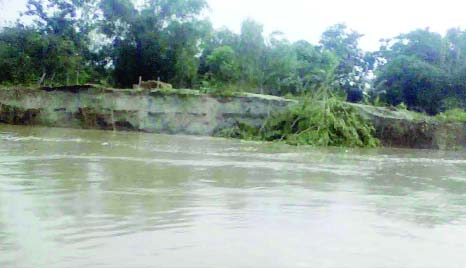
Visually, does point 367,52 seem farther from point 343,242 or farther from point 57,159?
point 343,242

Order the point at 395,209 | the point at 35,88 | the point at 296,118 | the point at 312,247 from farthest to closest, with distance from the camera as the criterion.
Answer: the point at 35,88 → the point at 296,118 → the point at 395,209 → the point at 312,247

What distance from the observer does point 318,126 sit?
60.7 feet

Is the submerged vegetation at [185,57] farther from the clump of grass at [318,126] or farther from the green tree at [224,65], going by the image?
the clump of grass at [318,126]

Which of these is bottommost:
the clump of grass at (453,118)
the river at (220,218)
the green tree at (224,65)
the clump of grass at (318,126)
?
the river at (220,218)

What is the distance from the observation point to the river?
366cm

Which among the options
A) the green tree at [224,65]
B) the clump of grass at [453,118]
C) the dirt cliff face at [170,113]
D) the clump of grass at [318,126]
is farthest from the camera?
the green tree at [224,65]

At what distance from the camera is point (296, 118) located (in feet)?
64.7

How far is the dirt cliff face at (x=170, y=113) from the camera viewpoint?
822 inches

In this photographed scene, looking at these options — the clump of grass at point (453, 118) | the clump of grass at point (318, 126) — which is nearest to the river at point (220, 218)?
the clump of grass at point (318, 126)

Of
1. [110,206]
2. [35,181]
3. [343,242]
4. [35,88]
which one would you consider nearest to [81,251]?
[110,206]

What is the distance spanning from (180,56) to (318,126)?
54.2 ft

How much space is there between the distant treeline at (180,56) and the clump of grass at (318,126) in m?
9.43

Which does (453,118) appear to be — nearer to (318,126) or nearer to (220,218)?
(318,126)

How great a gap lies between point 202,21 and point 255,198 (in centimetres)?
2986
